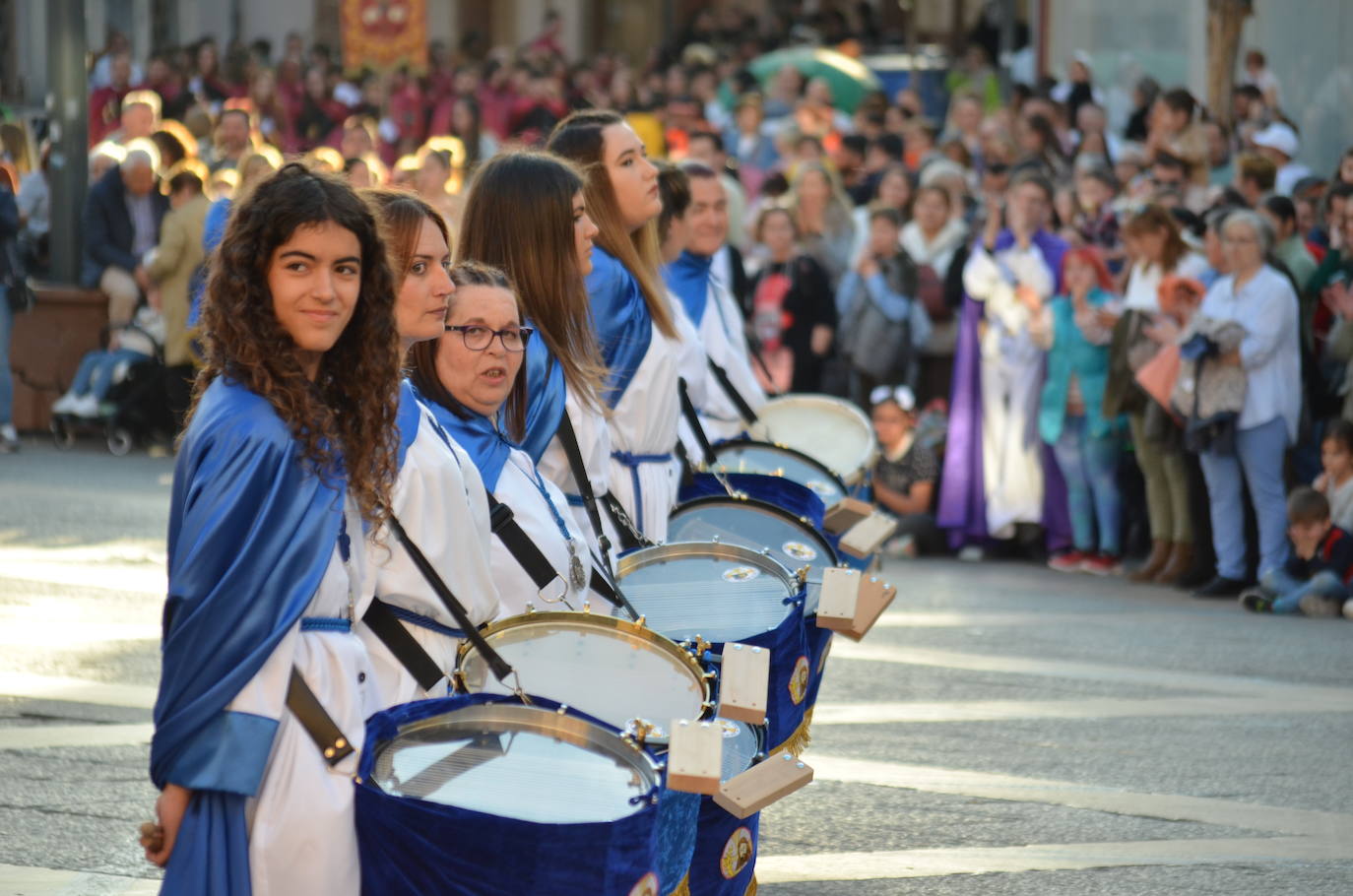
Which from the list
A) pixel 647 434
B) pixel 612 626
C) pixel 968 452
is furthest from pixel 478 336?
pixel 968 452

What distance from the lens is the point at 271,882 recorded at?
132 inches

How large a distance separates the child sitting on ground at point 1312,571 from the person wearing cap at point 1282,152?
377cm

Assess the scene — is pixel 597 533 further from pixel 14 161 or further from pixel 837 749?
pixel 14 161

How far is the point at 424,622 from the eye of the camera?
3834 mm

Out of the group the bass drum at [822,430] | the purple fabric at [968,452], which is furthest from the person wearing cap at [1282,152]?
the bass drum at [822,430]

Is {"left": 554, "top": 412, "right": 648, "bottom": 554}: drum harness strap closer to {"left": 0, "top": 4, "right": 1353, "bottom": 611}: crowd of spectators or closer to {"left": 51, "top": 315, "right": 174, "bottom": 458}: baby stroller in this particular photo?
{"left": 0, "top": 4, "right": 1353, "bottom": 611}: crowd of spectators

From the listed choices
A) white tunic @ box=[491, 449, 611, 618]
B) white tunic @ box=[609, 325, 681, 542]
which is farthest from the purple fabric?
white tunic @ box=[491, 449, 611, 618]

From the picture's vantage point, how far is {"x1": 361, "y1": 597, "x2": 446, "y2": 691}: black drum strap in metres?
3.76

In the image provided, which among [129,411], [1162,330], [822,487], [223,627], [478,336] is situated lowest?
[129,411]

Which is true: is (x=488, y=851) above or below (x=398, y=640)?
below

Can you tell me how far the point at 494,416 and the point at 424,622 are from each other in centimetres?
86

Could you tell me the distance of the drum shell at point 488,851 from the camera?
3.23 m

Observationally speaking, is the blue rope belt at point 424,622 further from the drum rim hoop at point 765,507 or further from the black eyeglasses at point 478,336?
the drum rim hoop at point 765,507

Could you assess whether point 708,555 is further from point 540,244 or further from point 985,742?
point 985,742
